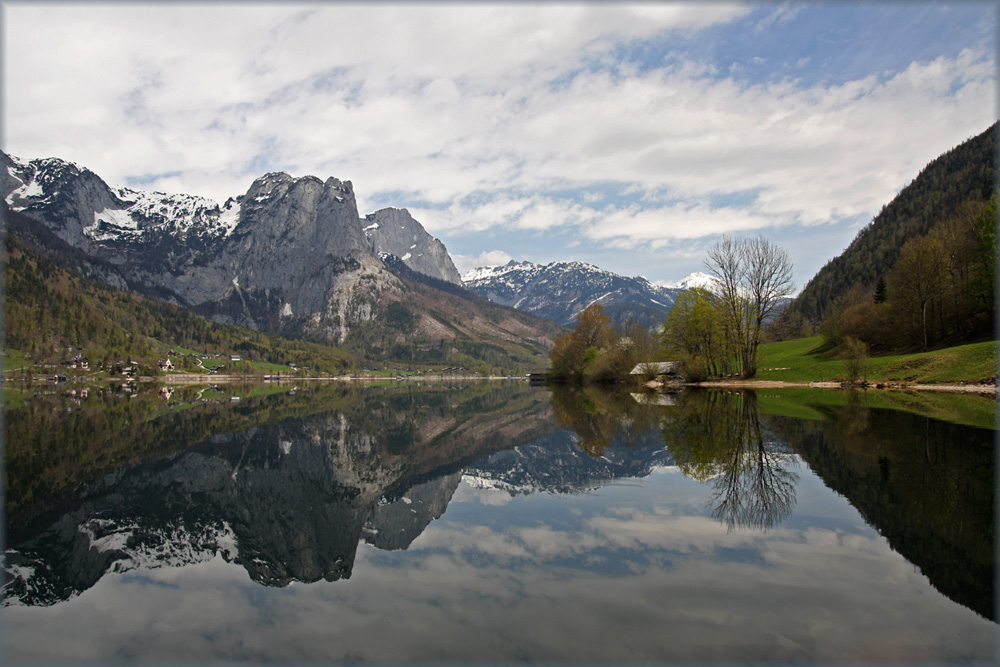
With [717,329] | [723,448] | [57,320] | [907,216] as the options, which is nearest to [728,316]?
[717,329]

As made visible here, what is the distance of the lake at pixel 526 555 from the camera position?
666 cm

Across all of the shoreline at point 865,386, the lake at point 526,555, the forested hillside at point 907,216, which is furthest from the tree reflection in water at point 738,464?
the forested hillside at point 907,216

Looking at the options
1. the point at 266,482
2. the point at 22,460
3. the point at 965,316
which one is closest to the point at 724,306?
the point at 965,316

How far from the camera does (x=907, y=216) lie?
126250 millimetres

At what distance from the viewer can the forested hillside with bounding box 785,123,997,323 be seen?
113500mm

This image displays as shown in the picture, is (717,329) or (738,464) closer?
(738,464)

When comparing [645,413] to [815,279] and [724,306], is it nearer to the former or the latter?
[724,306]

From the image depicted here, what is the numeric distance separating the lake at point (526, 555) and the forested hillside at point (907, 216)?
343 feet

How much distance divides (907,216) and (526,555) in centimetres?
15280

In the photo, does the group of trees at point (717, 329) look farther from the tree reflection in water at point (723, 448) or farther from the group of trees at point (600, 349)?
the tree reflection in water at point (723, 448)

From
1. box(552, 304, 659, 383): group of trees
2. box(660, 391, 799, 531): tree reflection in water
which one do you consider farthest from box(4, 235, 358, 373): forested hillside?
box(660, 391, 799, 531): tree reflection in water

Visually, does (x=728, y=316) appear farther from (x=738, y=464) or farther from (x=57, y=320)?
(x=57, y=320)

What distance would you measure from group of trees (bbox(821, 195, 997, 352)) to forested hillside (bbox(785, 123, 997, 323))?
1955 inches

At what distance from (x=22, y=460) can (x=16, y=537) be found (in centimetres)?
1217
